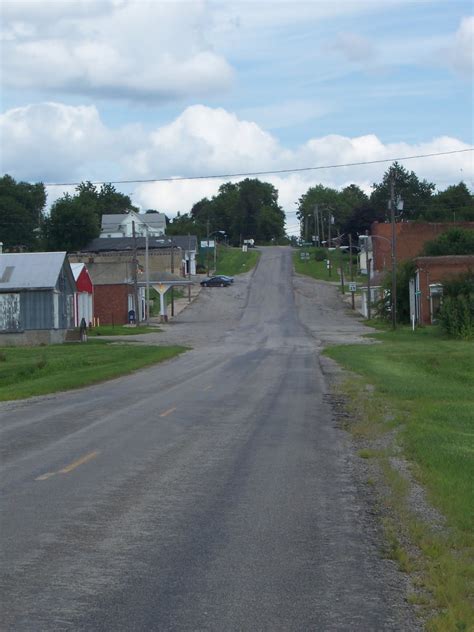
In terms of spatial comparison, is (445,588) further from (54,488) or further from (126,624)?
(54,488)

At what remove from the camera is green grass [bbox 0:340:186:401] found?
2972 cm

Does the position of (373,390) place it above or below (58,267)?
below

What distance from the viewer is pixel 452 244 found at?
80.4 metres

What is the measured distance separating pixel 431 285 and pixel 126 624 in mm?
61125

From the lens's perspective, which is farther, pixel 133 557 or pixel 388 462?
pixel 388 462

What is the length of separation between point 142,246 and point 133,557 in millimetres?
112440

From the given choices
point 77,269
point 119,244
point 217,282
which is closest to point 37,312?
point 77,269

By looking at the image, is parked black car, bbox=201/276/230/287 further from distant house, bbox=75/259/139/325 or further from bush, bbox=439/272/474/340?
bush, bbox=439/272/474/340

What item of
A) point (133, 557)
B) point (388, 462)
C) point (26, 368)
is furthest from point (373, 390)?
point (133, 557)

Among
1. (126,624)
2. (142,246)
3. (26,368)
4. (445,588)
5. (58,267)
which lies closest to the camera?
(126,624)

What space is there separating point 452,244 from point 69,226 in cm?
6378

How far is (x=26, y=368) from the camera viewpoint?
36.7m

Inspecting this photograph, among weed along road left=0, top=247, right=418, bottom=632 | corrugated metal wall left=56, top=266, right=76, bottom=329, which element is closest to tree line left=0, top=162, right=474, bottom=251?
corrugated metal wall left=56, top=266, right=76, bottom=329

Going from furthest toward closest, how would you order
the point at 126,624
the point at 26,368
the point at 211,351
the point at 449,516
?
the point at 211,351 < the point at 26,368 < the point at 449,516 < the point at 126,624
